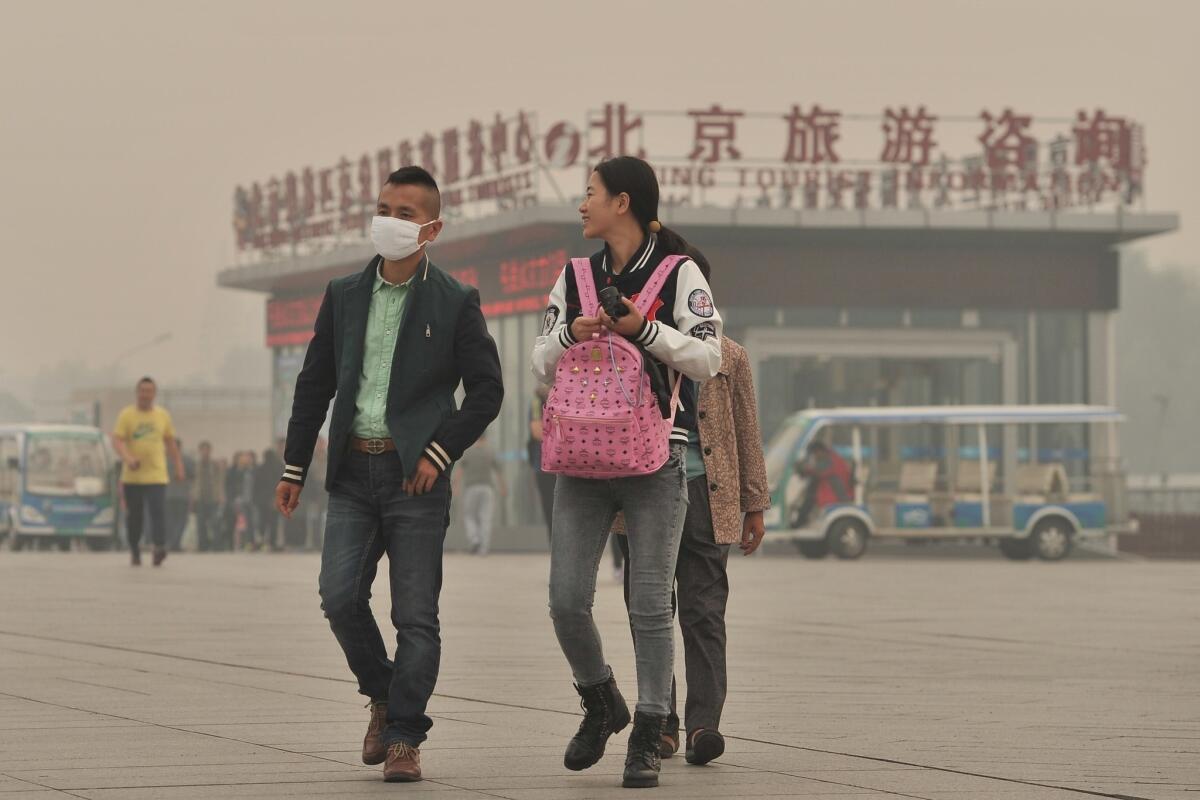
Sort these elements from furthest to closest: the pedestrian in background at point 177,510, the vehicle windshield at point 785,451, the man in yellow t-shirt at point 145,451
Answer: the pedestrian in background at point 177,510
the vehicle windshield at point 785,451
the man in yellow t-shirt at point 145,451

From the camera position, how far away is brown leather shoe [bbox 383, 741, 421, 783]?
6.41 meters

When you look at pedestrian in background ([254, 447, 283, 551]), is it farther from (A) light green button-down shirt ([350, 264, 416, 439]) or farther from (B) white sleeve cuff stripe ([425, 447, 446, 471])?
(B) white sleeve cuff stripe ([425, 447, 446, 471])

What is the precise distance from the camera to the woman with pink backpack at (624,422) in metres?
6.39

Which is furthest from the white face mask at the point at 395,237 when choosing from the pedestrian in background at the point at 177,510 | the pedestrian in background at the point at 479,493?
the pedestrian in background at the point at 177,510

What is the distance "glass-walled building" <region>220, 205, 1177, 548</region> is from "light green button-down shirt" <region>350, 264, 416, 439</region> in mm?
29407

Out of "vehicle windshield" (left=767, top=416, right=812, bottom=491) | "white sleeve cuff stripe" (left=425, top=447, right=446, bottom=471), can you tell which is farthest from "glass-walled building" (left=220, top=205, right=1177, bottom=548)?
"white sleeve cuff stripe" (left=425, top=447, right=446, bottom=471)

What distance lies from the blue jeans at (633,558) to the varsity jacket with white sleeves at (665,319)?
0.67 feet

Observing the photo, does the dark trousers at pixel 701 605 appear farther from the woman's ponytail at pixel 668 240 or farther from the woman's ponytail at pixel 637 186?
the woman's ponytail at pixel 637 186

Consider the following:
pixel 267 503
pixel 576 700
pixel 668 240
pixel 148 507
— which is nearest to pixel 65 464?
pixel 267 503

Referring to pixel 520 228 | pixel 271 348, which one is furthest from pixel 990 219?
pixel 271 348

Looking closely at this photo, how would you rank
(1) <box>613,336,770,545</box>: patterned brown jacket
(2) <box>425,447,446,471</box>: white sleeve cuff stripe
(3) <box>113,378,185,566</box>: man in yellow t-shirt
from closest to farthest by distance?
(2) <box>425,447,446,471</box>: white sleeve cuff stripe
(1) <box>613,336,770,545</box>: patterned brown jacket
(3) <box>113,378,185,566</box>: man in yellow t-shirt

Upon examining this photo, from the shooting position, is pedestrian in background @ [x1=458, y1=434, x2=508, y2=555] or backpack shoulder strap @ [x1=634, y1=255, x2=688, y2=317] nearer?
backpack shoulder strap @ [x1=634, y1=255, x2=688, y2=317]

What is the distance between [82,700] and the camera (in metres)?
8.70

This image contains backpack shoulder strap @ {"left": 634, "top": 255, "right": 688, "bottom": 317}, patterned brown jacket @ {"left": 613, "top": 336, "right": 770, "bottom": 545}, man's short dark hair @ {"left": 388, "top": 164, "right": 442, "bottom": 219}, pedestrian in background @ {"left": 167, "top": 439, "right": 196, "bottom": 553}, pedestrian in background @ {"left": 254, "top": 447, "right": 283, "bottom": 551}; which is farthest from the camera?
pedestrian in background @ {"left": 167, "top": 439, "right": 196, "bottom": 553}
